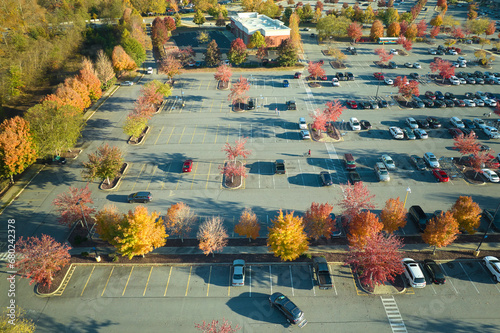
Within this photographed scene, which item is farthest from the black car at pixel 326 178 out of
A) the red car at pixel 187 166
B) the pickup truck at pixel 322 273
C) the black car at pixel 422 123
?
the black car at pixel 422 123

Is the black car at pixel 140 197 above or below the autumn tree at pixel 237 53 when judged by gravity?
below

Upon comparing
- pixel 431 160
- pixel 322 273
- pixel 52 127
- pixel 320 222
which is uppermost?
pixel 52 127

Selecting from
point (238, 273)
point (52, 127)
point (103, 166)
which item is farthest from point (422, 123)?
point (52, 127)

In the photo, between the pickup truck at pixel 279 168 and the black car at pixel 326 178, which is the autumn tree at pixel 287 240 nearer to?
the black car at pixel 326 178

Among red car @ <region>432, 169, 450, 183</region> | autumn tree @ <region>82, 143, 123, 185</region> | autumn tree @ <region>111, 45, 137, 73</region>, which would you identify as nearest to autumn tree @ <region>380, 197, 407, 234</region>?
red car @ <region>432, 169, 450, 183</region>

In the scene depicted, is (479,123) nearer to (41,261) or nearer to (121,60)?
(41,261)

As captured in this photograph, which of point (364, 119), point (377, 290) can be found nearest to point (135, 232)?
point (377, 290)

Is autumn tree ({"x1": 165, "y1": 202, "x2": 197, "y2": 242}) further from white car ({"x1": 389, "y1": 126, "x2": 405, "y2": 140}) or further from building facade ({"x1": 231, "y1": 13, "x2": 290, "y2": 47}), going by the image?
building facade ({"x1": 231, "y1": 13, "x2": 290, "y2": 47})
